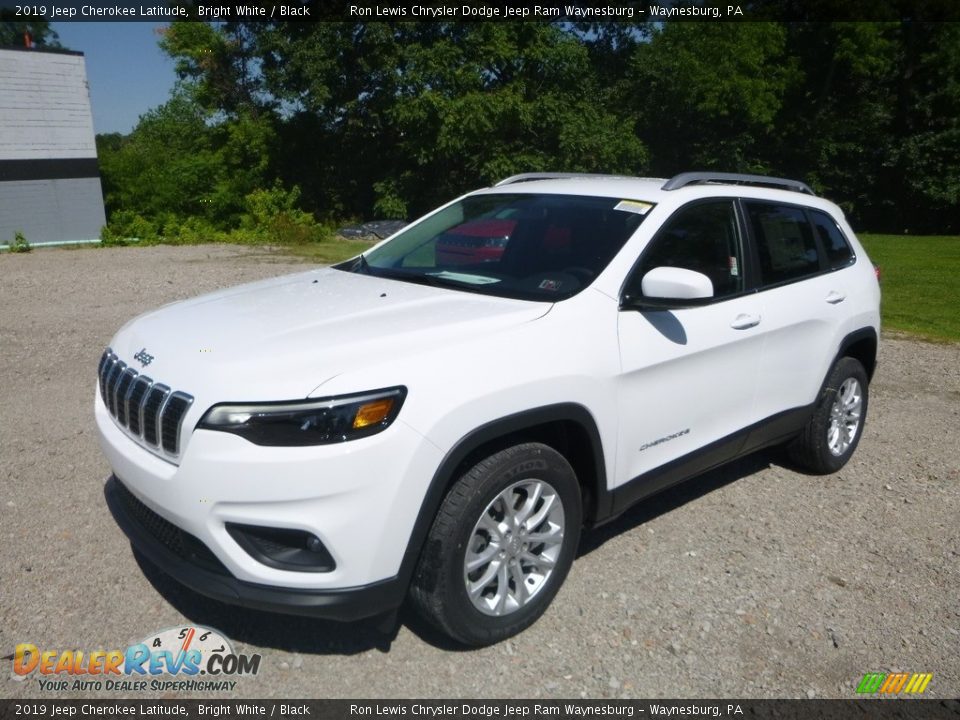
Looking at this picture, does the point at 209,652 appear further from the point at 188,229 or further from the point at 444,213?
the point at 188,229

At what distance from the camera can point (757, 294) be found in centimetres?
438

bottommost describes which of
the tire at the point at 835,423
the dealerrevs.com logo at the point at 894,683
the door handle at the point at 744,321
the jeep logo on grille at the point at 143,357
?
the dealerrevs.com logo at the point at 894,683

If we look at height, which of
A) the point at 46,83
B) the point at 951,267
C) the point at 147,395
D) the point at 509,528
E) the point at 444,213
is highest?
the point at 46,83

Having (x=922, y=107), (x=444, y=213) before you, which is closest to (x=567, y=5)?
(x=922, y=107)

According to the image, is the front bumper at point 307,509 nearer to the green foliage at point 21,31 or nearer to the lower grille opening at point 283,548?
the lower grille opening at point 283,548

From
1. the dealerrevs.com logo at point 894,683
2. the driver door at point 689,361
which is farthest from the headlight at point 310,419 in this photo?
the dealerrevs.com logo at point 894,683

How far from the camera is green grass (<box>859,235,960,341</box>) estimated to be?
1077 cm

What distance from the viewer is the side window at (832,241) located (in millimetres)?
5102

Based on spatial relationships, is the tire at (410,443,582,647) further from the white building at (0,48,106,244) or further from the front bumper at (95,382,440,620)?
the white building at (0,48,106,244)

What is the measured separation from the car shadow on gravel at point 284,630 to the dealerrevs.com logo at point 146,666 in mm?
102

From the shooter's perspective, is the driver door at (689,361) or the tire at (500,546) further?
the driver door at (689,361)

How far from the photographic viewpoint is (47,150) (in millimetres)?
25016

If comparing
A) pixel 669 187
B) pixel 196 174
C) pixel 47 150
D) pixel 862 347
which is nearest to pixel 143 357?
pixel 669 187

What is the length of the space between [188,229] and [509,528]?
22.1 meters
